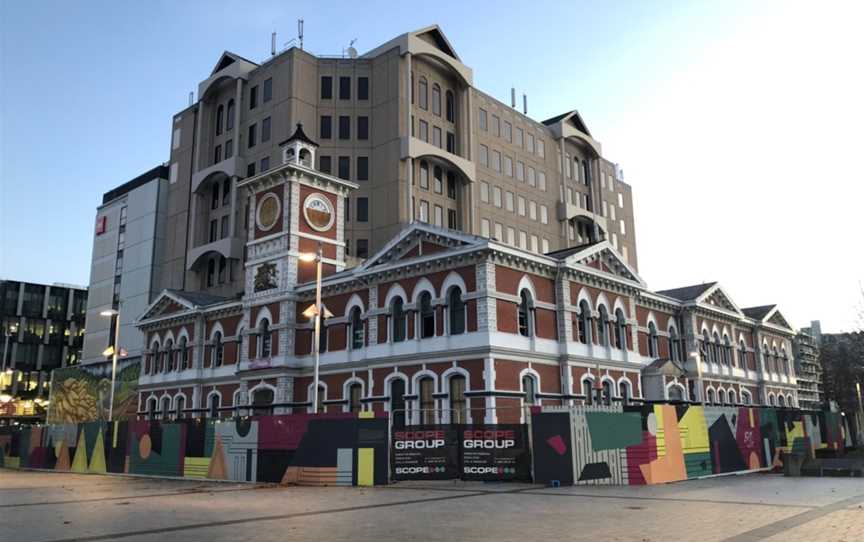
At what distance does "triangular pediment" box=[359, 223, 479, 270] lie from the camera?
1401 inches

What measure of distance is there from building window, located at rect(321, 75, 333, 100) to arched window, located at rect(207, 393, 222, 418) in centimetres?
2938

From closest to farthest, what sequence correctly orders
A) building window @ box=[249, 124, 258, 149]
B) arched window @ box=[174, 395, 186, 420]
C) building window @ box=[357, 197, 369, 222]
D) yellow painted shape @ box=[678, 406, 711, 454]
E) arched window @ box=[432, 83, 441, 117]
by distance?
yellow painted shape @ box=[678, 406, 711, 454] → arched window @ box=[174, 395, 186, 420] → building window @ box=[357, 197, 369, 222] → arched window @ box=[432, 83, 441, 117] → building window @ box=[249, 124, 258, 149]

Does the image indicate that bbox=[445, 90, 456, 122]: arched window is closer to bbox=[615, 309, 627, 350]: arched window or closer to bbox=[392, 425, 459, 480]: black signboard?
bbox=[615, 309, 627, 350]: arched window

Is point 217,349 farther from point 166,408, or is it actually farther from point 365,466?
point 365,466

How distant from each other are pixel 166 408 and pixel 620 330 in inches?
1271

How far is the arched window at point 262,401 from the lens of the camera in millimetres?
42844

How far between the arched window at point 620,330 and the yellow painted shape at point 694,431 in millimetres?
14653

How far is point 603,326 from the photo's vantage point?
40438mm

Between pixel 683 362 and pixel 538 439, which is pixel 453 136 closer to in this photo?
pixel 683 362

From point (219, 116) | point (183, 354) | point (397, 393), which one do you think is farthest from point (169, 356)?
point (219, 116)

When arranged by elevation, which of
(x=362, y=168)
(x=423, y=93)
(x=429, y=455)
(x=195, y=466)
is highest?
(x=423, y=93)

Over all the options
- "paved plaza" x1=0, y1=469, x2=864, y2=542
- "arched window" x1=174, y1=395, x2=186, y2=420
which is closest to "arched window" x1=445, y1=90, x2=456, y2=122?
"arched window" x1=174, y1=395, x2=186, y2=420

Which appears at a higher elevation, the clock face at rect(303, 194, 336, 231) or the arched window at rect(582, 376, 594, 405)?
the clock face at rect(303, 194, 336, 231)

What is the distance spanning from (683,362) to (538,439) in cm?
2795
